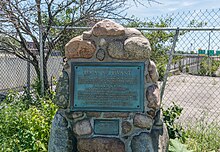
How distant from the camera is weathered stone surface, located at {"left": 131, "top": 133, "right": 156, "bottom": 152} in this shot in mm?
2602

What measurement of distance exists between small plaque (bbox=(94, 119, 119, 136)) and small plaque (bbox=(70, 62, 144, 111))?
0.12 m

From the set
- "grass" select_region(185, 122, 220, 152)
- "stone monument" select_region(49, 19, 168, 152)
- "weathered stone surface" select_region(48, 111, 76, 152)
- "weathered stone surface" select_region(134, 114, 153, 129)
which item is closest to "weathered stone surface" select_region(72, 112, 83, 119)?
"stone monument" select_region(49, 19, 168, 152)

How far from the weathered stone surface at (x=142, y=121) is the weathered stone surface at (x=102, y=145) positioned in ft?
0.78

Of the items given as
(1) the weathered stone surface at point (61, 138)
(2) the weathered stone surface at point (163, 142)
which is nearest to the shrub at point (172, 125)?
(2) the weathered stone surface at point (163, 142)

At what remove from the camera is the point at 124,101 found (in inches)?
106

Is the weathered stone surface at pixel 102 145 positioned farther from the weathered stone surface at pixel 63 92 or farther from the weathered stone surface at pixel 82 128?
the weathered stone surface at pixel 63 92

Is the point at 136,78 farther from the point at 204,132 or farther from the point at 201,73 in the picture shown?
the point at 201,73

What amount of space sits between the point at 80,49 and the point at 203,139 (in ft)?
7.91

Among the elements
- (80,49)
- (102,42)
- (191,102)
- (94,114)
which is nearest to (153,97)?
(94,114)

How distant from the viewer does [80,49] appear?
8.87 ft

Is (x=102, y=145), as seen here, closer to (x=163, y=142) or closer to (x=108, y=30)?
(x=163, y=142)

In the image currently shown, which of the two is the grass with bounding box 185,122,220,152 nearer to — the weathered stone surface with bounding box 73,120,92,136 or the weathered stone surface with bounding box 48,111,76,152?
the weathered stone surface with bounding box 73,120,92,136

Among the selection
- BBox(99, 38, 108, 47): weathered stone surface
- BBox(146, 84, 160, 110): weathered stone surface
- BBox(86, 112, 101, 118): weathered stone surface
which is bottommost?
BBox(86, 112, 101, 118): weathered stone surface

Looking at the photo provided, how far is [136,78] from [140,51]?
26cm
